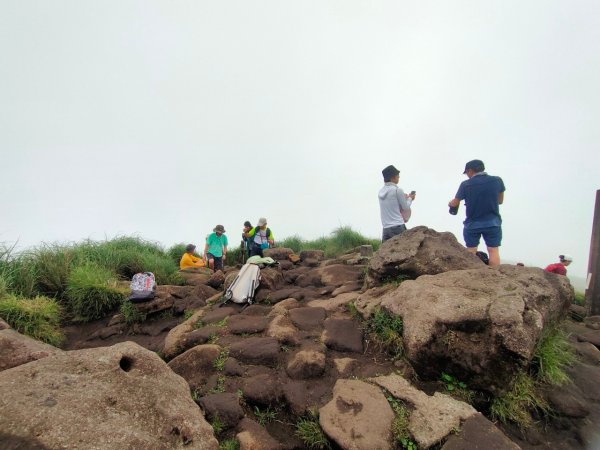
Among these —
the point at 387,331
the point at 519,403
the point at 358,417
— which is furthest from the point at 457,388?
the point at 358,417

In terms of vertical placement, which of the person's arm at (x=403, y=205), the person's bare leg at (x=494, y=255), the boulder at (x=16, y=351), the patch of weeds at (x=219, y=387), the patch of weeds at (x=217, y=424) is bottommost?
the patch of weeds at (x=217, y=424)

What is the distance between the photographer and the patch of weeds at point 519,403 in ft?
9.37

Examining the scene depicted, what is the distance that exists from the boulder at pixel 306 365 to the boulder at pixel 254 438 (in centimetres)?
68

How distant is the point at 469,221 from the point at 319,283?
2.79 m

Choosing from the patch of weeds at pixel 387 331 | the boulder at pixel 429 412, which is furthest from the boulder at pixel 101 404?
the patch of weeds at pixel 387 331

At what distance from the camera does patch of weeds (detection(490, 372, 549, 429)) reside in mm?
2857

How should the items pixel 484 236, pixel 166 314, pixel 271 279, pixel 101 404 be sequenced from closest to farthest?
pixel 101 404
pixel 484 236
pixel 166 314
pixel 271 279

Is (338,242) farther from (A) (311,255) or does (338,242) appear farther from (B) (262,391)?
(B) (262,391)

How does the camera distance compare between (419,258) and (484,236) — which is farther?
(484,236)

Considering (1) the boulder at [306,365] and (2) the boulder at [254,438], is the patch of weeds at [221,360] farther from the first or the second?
(2) the boulder at [254,438]

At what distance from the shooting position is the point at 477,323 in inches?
119

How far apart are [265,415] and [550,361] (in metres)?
2.99

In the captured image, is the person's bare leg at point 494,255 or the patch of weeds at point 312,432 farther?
the person's bare leg at point 494,255

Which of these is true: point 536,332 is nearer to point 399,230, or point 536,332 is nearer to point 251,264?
point 399,230
